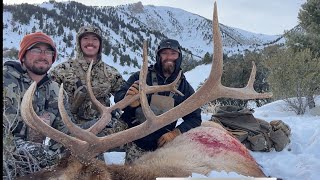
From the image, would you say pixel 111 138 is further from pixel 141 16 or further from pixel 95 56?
pixel 141 16

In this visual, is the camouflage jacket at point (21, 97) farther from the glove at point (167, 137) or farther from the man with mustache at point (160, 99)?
the glove at point (167, 137)

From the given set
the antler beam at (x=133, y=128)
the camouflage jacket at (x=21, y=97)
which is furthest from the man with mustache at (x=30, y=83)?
the antler beam at (x=133, y=128)

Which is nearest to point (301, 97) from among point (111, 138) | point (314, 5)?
point (314, 5)

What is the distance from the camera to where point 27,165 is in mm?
3148

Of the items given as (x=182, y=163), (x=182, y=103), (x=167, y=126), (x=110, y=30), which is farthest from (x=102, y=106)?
(x=110, y=30)

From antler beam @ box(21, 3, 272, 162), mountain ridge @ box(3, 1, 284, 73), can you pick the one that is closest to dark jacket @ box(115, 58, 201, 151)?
antler beam @ box(21, 3, 272, 162)

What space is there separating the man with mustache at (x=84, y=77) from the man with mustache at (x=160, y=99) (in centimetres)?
40

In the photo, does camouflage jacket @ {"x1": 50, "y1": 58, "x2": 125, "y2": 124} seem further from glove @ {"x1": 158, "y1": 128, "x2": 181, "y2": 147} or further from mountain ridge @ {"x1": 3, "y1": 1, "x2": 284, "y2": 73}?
mountain ridge @ {"x1": 3, "y1": 1, "x2": 284, "y2": 73}

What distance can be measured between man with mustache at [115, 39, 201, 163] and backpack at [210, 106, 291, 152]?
107 centimetres

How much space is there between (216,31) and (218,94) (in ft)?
2.22

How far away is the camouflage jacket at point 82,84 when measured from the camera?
17.9 ft

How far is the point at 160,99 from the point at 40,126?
1.99 meters

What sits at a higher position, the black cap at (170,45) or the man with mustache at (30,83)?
the black cap at (170,45)

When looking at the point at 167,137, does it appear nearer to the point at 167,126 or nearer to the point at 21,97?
the point at 167,126
